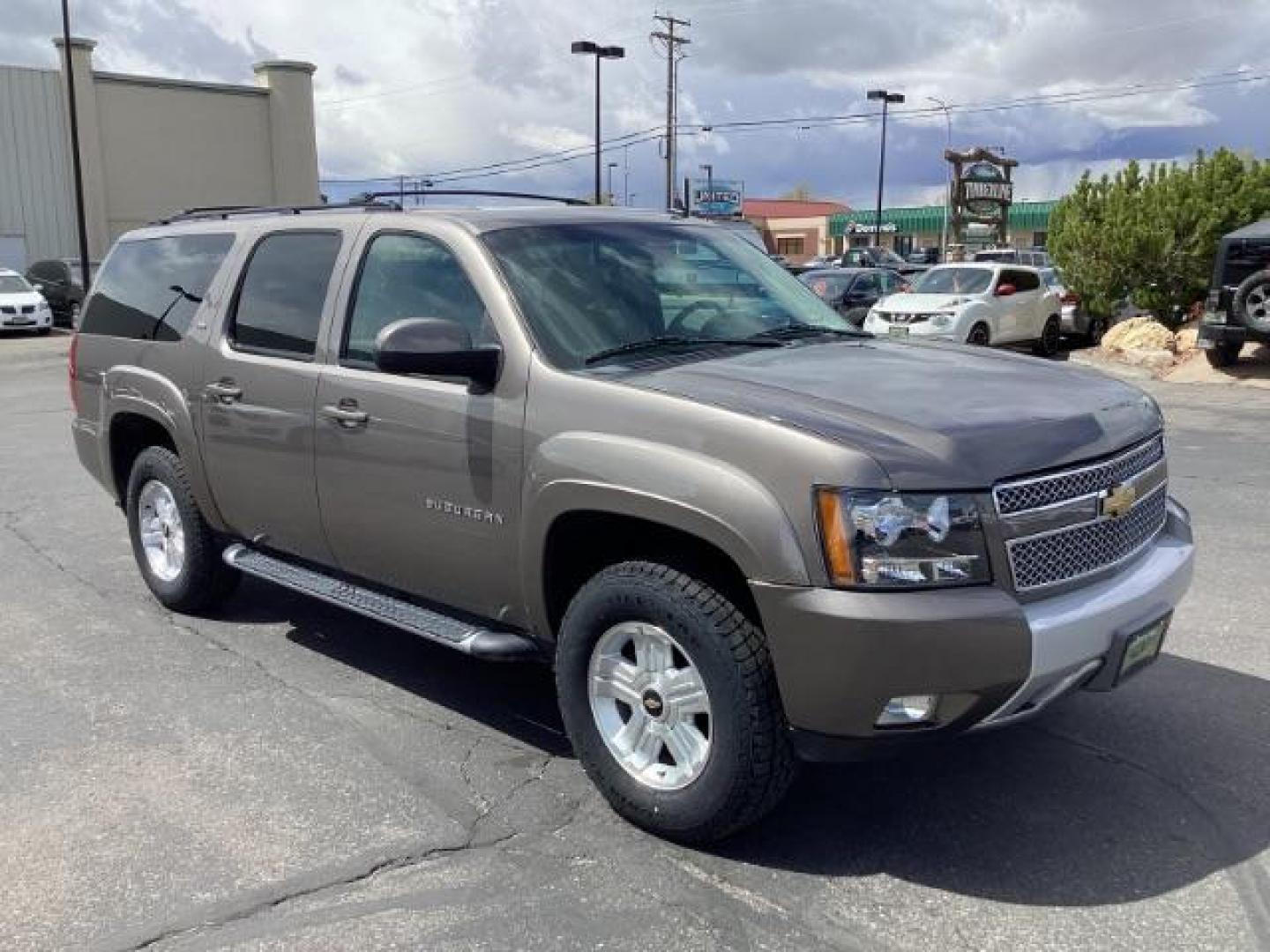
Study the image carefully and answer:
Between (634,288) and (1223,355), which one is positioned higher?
(634,288)

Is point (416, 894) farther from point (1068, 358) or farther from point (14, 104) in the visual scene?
point (14, 104)

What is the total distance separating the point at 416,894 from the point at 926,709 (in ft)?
4.81

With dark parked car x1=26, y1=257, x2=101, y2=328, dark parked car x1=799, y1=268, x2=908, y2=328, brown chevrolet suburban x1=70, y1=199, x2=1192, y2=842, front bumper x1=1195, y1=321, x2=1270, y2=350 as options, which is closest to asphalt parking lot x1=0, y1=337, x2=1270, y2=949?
brown chevrolet suburban x1=70, y1=199, x2=1192, y2=842

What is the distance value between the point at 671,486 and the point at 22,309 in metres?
26.6

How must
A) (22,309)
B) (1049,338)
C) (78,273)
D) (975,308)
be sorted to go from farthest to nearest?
(78,273) → (22,309) → (1049,338) → (975,308)

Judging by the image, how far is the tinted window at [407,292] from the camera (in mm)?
4172

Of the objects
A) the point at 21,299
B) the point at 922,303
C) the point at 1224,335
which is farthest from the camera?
the point at 21,299

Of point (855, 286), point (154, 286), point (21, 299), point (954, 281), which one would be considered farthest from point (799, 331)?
point (21, 299)

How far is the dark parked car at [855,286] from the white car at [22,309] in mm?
16677

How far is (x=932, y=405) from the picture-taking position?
11.3 ft

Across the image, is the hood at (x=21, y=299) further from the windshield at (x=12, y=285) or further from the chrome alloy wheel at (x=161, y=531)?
the chrome alloy wheel at (x=161, y=531)

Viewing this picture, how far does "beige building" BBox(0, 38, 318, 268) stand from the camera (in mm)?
37312

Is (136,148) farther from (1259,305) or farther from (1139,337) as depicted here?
(1259,305)

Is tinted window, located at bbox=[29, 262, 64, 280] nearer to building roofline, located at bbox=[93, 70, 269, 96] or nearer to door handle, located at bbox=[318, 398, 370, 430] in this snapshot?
building roofline, located at bbox=[93, 70, 269, 96]
